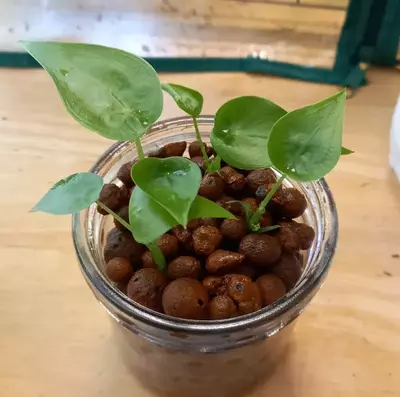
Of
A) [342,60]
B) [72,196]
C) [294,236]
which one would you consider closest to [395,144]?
[342,60]

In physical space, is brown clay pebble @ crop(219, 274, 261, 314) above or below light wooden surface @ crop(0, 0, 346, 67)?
above

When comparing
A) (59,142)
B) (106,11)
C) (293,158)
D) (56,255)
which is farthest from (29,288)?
(106,11)

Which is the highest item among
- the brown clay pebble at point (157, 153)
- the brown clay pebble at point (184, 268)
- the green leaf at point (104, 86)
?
the green leaf at point (104, 86)

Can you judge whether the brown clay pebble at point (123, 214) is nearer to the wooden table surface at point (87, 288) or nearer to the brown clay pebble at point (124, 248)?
the brown clay pebble at point (124, 248)

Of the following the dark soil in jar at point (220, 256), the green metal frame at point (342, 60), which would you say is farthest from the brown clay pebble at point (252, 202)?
the green metal frame at point (342, 60)

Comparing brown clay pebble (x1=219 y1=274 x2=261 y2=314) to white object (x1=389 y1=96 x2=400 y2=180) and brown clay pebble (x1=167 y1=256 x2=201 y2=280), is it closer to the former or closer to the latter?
Result: brown clay pebble (x1=167 y1=256 x2=201 y2=280)

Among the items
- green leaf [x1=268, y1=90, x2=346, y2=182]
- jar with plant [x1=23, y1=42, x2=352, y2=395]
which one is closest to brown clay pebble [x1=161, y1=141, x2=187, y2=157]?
jar with plant [x1=23, y1=42, x2=352, y2=395]

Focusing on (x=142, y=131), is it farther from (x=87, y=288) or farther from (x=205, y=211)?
(x=87, y=288)
